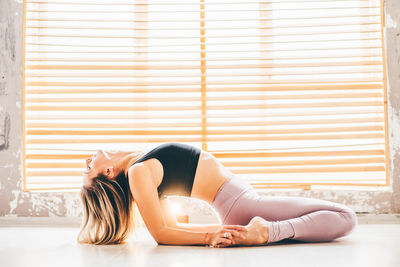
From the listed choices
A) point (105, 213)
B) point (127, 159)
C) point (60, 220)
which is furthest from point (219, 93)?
point (60, 220)

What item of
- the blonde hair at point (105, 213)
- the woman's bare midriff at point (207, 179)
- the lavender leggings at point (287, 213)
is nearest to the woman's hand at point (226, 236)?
the lavender leggings at point (287, 213)

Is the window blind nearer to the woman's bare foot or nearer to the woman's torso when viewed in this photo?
the woman's torso

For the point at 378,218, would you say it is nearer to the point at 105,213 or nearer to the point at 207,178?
the point at 207,178

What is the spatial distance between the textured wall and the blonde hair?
0.92 m

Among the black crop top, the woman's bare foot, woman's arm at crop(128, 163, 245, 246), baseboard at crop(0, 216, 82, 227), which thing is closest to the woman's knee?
the woman's bare foot

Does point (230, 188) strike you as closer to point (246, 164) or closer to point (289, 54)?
point (246, 164)

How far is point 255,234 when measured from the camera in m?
1.51

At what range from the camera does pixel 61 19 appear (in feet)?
8.81

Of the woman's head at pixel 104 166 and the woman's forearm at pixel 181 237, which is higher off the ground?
the woman's head at pixel 104 166

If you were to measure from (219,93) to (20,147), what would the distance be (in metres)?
1.48

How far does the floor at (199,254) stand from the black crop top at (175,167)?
27cm

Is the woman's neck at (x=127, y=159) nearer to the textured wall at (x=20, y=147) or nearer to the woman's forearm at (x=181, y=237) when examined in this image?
the woman's forearm at (x=181, y=237)

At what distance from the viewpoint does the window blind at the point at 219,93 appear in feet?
8.63

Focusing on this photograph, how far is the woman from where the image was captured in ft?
5.11
